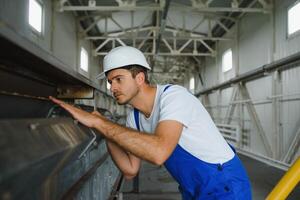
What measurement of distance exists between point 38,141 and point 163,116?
504mm

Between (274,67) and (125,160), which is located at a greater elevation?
(274,67)

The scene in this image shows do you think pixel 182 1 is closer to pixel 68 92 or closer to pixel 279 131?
pixel 279 131

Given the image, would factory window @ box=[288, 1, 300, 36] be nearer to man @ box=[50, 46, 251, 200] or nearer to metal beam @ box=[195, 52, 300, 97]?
metal beam @ box=[195, 52, 300, 97]

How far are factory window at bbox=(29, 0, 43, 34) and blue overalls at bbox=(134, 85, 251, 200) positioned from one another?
4295 millimetres

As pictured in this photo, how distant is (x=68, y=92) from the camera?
2.27m

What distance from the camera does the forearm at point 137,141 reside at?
1.09m

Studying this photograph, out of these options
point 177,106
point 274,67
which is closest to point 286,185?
point 177,106

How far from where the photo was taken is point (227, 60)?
9.20 meters

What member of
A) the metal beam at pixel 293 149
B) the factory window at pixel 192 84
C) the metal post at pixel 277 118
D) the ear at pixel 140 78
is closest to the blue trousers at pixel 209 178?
the ear at pixel 140 78

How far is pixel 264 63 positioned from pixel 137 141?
19.2ft

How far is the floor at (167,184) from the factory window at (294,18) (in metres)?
2.41

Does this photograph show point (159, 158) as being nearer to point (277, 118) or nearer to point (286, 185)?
point (286, 185)

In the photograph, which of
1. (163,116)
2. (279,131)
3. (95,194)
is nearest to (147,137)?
(163,116)

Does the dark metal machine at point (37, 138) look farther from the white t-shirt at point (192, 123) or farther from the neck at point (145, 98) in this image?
the white t-shirt at point (192, 123)
